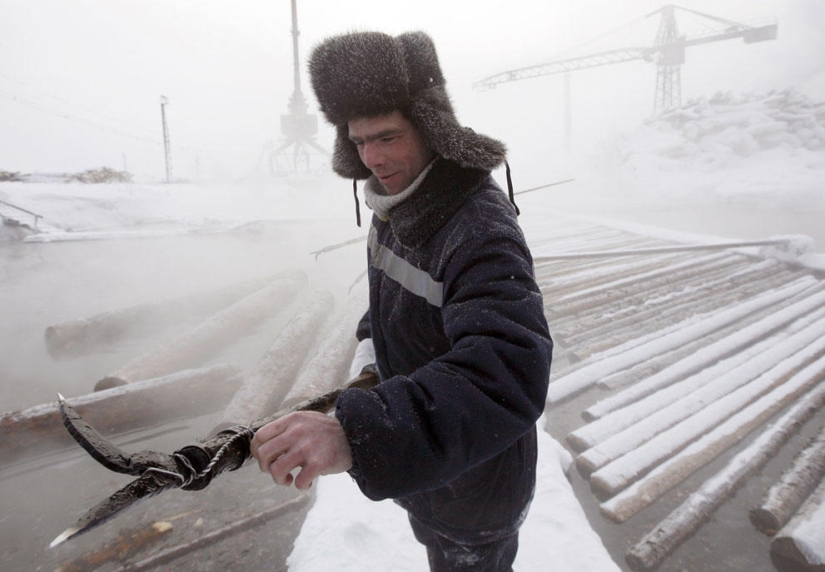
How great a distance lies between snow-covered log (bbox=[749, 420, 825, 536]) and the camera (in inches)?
105

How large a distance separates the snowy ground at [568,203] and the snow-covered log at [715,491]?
0.44 metres

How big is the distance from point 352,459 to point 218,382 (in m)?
4.18

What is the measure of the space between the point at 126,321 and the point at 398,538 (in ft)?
18.5

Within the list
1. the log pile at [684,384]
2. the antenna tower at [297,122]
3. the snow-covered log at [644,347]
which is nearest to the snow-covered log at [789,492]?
the log pile at [684,384]

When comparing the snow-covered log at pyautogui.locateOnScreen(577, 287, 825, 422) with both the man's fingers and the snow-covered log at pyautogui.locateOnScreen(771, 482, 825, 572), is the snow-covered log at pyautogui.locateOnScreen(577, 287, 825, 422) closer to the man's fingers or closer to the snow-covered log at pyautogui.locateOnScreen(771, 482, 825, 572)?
the snow-covered log at pyautogui.locateOnScreen(771, 482, 825, 572)

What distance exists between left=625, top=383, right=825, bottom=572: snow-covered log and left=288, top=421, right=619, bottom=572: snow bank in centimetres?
42

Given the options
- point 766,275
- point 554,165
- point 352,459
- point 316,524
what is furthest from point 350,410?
point 554,165

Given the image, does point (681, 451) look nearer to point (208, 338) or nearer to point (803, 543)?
point (803, 543)

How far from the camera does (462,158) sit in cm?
133

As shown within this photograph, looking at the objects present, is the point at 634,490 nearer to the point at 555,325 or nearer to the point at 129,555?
the point at 555,325

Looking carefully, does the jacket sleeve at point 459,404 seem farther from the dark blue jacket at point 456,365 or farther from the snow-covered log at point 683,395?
the snow-covered log at point 683,395

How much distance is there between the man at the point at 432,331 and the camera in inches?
36.4

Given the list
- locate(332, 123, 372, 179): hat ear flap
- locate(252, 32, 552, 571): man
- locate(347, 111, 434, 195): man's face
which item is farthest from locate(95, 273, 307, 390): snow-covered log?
locate(347, 111, 434, 195): man's face

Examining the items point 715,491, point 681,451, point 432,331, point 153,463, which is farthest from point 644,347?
point 153,463
